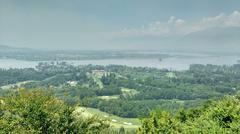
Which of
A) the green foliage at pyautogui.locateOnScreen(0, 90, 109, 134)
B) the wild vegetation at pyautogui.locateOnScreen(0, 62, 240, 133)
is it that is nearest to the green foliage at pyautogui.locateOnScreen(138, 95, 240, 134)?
the wild vegetation at pyautogui.locateOnScreen(0, 62, 240, 133)

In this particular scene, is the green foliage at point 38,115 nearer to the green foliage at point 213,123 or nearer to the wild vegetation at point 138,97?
the wild vegetation at point 138,97

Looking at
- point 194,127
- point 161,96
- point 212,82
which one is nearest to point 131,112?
point 161,96

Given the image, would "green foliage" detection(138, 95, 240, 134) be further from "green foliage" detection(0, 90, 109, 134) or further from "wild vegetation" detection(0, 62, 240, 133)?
"green foliage" detection(0, 90, 109, 134)

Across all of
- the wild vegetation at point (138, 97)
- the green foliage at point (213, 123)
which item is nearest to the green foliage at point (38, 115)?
the wild vegetation at point (138, 97)

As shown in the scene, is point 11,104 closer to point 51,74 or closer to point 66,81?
point 66,81

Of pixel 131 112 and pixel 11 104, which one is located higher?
pixel 11 104

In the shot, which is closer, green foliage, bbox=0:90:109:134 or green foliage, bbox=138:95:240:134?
green foliage, bbox=0:90:109:134

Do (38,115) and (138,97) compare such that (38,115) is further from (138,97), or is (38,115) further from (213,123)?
(138,97)

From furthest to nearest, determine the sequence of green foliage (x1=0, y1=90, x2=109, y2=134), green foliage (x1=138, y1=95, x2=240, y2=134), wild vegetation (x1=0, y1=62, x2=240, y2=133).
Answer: wild vegetation (x1=0, y1=62, x2=240, y2=133) < green foliage (x1=138, y1=95, x2=240, y2=134) < green foliage (x1=0, y1=90, x2=109, y2=134)

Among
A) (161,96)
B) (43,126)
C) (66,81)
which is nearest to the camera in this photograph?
(43,126)
